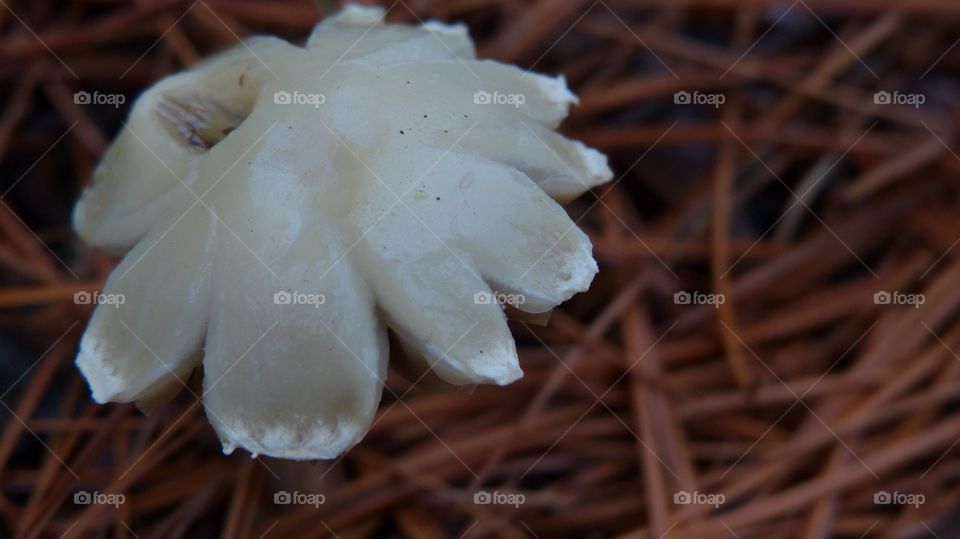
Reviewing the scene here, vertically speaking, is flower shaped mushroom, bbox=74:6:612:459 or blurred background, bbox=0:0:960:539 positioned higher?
flower shaped mushroom, bbox=74:6:612:459

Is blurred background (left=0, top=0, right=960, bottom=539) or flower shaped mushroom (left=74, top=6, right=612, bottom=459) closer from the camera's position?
flower shaped mushroom (left=74, top=6, right=612, bottom=459)

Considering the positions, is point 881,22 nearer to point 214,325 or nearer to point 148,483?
point 214,325

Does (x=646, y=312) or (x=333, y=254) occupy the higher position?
(x=333, y=254)

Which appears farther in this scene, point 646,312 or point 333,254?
point 646,312

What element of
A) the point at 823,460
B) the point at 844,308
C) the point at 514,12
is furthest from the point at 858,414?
the point at 514,12
